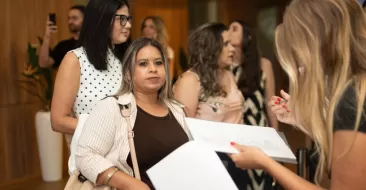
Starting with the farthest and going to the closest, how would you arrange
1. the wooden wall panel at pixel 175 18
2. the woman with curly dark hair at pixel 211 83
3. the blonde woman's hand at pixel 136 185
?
the wooden wall panel at pixel 175 18, the woman with curly dark hair at pixel 211 83, the blonde woman's hand at pixel 136 185

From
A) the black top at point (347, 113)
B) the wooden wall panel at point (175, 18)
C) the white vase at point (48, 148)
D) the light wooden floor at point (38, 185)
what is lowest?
the light wooden floor at point (38, 185)

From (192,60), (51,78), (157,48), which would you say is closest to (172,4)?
(51,78)

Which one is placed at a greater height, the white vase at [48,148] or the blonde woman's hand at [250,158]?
the blonde woman's hand at [250,158]

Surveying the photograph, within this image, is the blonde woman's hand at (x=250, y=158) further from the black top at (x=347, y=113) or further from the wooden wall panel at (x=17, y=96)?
the wooden wall panel at (x=17, y=96)

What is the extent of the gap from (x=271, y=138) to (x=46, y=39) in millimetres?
3574

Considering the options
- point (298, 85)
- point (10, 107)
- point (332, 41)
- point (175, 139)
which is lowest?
point (10, 107)

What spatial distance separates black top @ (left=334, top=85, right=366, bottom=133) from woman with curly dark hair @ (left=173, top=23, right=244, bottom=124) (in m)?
1.73

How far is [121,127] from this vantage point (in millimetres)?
2094

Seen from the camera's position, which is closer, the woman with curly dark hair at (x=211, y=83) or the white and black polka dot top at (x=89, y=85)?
the white and black polka dot top at (x=89, y=85)

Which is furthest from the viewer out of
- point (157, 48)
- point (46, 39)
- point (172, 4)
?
point (172, 4)

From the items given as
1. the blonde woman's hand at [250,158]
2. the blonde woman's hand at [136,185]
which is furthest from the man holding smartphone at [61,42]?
the blonde woman's hand at [250,158]

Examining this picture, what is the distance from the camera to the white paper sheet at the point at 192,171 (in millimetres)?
1805

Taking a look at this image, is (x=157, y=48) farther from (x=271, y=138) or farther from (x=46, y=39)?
(x=46, y=39)

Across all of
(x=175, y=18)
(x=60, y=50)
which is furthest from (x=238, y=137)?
(x=175, y=18)
